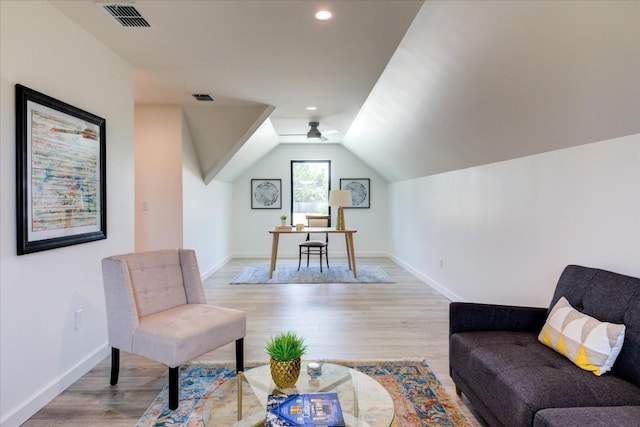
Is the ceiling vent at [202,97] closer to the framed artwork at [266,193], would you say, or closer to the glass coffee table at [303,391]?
the glass coffee table at [303,391]

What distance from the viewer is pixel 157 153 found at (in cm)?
456

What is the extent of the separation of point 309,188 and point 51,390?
613 centimetres

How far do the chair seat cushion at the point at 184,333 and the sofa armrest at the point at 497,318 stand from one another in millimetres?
1436

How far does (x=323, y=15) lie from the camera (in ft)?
7.79

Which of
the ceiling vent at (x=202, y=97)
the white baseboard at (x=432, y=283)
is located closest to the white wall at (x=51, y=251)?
the ceiling vent at (x=202, y=97)

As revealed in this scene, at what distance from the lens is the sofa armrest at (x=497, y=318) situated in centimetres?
220


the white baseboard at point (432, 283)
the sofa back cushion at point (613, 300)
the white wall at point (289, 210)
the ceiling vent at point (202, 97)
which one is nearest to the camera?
the sofa back cushion at point (613, 300)

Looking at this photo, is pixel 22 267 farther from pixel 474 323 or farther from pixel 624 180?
pixel 624 180

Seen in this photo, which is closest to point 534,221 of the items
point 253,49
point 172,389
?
point 253,49

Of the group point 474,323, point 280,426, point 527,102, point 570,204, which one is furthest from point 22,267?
point 570,204

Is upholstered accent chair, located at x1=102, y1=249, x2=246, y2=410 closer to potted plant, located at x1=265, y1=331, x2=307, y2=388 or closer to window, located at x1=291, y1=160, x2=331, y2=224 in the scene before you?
potted plant, located at x1=265, y1=331, x2=307, y2=388

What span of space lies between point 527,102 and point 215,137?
3.77 metres

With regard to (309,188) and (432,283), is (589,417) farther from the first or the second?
(309,188)

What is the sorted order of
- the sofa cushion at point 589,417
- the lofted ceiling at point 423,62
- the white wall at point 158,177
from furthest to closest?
the white wall at point 158,177, the lofted ceiling at point 423,62, the sofa cushion at point 589,417
